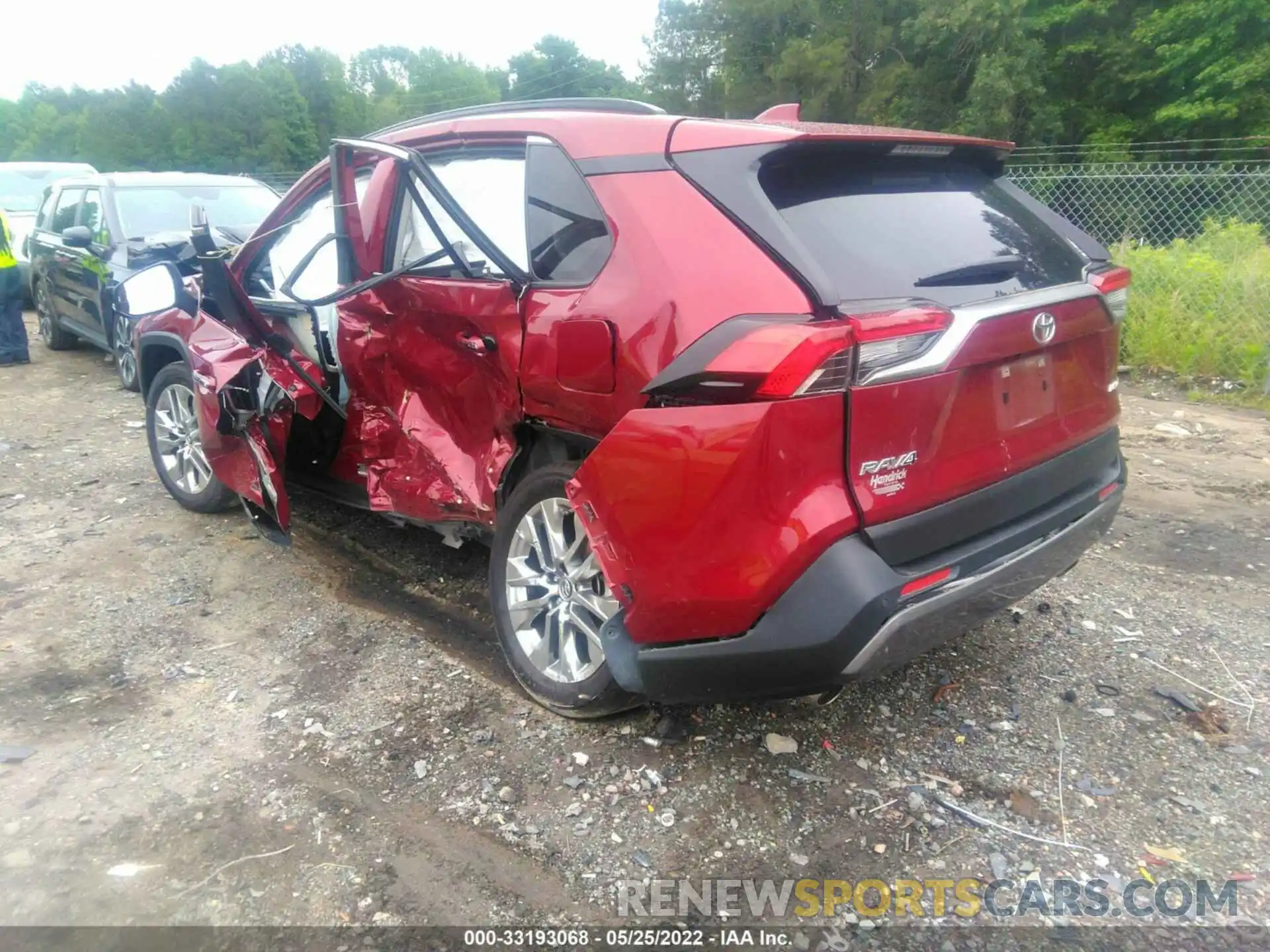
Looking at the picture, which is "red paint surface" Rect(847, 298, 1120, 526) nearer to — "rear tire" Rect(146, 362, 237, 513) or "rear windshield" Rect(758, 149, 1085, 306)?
"rear windshield" Rect(758, 149, 1085, 306)

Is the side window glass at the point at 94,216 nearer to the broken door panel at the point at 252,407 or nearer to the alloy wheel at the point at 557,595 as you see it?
the broken door panel at the point at 252,407

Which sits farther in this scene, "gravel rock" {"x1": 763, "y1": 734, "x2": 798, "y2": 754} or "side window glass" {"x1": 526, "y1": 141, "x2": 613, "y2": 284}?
"gravel rock" {"x1": 763, "y1": 734, "x2": 798, "y2": 754}

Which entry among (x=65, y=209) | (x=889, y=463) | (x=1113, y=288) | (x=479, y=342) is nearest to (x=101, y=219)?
(x=65, y=209)

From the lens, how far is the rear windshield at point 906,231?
7.48 feet

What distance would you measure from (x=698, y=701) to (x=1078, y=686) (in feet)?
5.03

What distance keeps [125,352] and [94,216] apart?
1447 millimetres

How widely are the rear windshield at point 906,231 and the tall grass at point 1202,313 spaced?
5.33 m

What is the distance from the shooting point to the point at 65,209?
339 inches

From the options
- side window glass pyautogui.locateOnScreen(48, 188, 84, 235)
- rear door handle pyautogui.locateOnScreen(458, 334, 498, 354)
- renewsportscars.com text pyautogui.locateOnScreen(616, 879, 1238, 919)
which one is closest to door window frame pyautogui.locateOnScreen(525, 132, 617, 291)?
rear door handle pyautogui.locateOnScreen(458, 334, 498, 354)

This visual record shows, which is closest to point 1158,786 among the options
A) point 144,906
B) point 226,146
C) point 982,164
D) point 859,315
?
point 859,315

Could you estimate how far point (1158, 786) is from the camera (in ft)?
8.36

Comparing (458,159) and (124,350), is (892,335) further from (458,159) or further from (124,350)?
(124,350)

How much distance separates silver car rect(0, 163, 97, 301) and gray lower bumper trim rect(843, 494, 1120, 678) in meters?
12.9

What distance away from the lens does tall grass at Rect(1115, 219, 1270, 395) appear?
689cm
